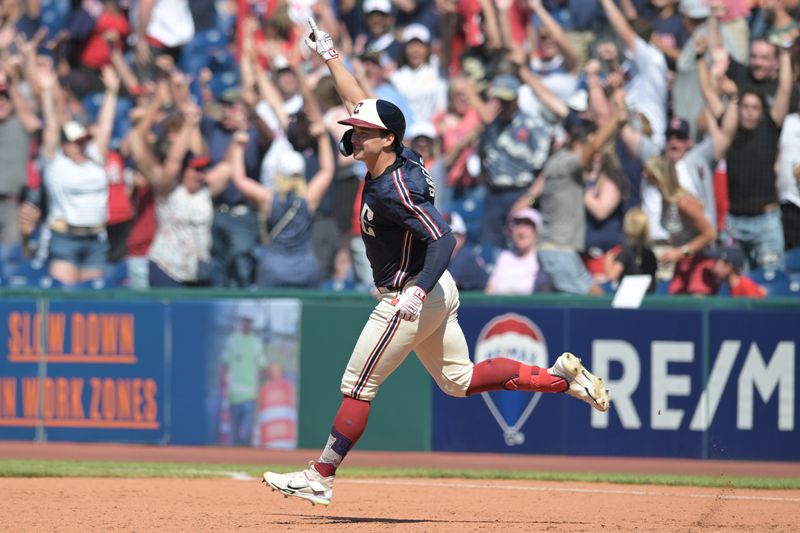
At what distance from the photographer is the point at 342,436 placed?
268 inches

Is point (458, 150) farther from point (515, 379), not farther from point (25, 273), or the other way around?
point (515, 379)

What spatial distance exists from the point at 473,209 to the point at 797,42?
3407 millimetres

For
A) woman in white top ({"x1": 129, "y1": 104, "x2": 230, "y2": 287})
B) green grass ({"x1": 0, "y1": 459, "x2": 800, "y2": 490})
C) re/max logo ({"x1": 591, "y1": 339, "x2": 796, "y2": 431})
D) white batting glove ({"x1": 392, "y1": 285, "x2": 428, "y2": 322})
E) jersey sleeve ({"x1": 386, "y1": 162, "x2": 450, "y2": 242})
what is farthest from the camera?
woman in white top ({"x1": 129, "y1": 104, "x2": 230, "y2": 287})

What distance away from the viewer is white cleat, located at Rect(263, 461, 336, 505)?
6.75 meters

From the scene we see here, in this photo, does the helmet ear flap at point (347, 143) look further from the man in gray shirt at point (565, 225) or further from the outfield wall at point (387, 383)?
the man in gray shirt at point (565, 225)

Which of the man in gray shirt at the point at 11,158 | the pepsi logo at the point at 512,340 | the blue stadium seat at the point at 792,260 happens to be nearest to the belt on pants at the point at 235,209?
the man in gray shirt at the point at 11,158

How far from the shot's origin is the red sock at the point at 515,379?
277 inches

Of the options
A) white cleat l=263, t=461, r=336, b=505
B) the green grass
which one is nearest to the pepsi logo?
the green grass

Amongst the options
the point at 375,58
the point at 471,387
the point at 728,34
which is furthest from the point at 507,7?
the point at 471,387

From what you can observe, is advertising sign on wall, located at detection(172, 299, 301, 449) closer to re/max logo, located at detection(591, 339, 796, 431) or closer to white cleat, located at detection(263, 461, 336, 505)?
re/max logo, located at detection(591, 339, 796, 431)

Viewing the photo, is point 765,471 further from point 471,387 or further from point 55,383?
point 55,383

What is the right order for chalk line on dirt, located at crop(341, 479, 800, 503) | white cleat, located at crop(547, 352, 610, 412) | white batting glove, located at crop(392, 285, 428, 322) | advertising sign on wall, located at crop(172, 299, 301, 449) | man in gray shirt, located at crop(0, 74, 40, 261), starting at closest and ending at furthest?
white batting glove, located at crop(392, 285, 428, 322)
white cleat, located at crop(547, 352, 610, 412)
chalk line on dirt, located at crop(341, 479, 800, 503)
advertising sign on wall, located at crop(172, 299, 301, 449)
man in gray shirt, located at crop(0, 74, 40, 261)

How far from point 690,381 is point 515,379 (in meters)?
4.58

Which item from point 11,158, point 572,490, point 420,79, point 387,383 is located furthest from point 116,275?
point 572,490
